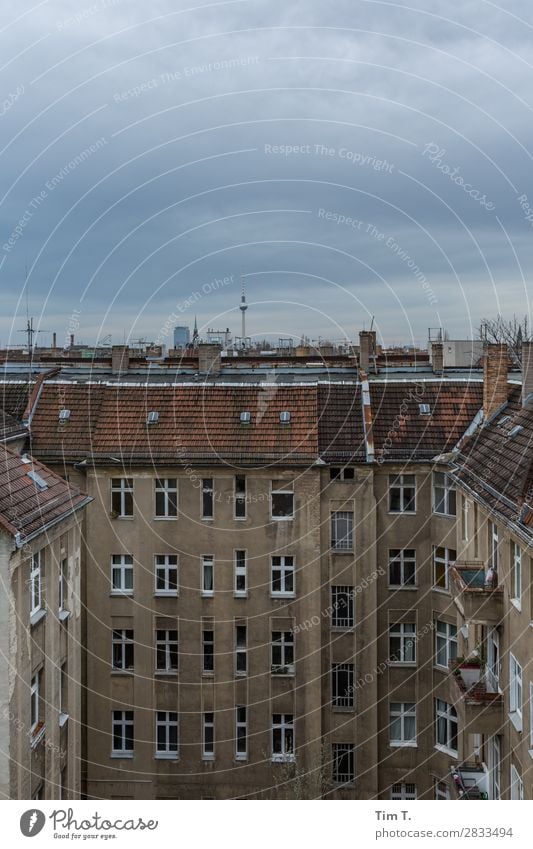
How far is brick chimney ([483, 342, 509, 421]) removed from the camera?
27.8m

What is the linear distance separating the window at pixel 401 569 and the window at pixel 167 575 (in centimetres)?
703

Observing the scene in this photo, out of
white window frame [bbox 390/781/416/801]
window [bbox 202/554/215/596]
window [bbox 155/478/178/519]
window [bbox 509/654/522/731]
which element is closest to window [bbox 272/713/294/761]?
white window frame [bbox 390/781/416/801]

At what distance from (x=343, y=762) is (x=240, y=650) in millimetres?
4915

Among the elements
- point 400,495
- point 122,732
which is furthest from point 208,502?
point 122,732

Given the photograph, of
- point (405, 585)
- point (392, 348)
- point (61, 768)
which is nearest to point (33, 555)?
point (61, 768)

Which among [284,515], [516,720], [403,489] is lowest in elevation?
[516,720]

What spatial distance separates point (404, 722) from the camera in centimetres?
2803

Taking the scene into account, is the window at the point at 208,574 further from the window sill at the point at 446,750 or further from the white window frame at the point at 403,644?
the window sill at the point at 446,750

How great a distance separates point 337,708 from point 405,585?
178 inches

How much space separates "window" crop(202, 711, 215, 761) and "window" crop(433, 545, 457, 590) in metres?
8.47

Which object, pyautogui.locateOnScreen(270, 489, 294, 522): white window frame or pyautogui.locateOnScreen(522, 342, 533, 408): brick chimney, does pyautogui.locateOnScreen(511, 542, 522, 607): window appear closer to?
pyautogui.locateOnScreen(522, 342, 533, 408): brick chimney

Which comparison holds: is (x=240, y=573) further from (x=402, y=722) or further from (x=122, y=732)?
(x=402, y=722)

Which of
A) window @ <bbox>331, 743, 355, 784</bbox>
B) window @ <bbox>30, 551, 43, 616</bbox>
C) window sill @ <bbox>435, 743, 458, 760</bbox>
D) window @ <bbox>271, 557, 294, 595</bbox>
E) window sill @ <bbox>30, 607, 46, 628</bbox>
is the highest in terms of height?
window @ <bbox>30, 551, 43, 616</bbox>

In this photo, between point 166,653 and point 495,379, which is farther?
point 495,379
